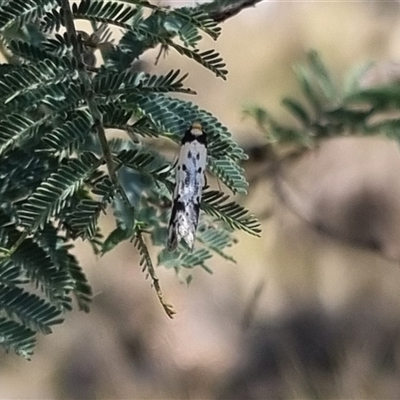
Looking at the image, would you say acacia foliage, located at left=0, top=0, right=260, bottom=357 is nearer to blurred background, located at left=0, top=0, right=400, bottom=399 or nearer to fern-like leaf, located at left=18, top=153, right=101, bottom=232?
fern-like leaf, located at left=18, top=153, right=101, bottom=232

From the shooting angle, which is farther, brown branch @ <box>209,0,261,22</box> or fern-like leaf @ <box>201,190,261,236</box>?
brown branch @ <box>209,0,261,22</box>

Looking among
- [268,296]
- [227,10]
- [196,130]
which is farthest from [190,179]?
[268,296]

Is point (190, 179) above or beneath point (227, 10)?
beneath

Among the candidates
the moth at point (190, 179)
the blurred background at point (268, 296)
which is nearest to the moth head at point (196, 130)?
the moth at point (190, 179)

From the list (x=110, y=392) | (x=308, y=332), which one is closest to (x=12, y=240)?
(x=110, y=392)

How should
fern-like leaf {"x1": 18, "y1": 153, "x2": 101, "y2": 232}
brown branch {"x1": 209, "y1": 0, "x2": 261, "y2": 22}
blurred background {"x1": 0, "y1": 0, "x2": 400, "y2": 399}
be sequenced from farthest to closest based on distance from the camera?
blurred background {"x1": 0, "y1": 0, "x2": 400, "y2": 399}
brown branch {"x1": 209, "y1": 0, "x2": 261, "y2": 22}
fern-like leaf {"x1": 18, "y1": 153, "x2": 101, "y2": 232}

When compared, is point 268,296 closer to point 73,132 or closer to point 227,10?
point 227,10

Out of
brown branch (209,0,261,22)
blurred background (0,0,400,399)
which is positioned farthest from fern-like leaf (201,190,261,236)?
blurred background (0,0,400,399)
